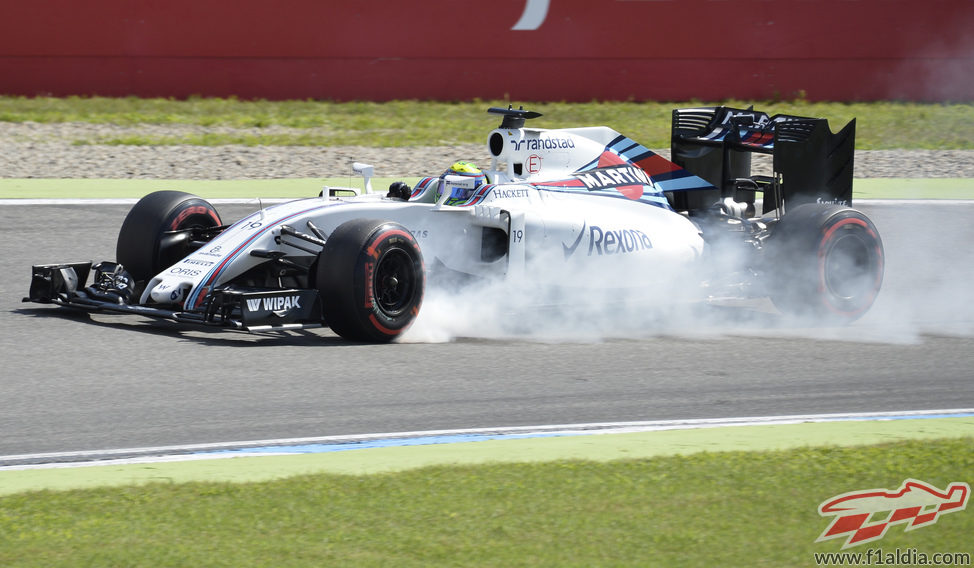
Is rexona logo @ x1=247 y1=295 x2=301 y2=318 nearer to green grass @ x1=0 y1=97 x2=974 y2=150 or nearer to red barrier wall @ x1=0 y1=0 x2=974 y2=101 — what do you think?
green grass @ x1=0 y1=97 x2=974 y2=150

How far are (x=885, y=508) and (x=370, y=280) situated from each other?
11.6ft

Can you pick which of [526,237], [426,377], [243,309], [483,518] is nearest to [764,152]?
[526,237]

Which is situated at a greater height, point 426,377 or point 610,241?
point 610,241

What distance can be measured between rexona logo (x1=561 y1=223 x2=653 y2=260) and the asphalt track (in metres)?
0.55

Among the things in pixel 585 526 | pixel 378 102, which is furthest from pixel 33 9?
pixel 585 526

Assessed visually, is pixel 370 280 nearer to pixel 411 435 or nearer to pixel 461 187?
pixel 461 187

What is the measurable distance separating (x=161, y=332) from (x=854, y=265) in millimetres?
4937

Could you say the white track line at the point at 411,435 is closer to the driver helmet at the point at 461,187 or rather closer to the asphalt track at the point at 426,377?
the asphalt track at the point at 426,377

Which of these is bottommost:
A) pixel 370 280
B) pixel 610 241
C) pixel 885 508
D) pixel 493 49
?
pixel 885 508

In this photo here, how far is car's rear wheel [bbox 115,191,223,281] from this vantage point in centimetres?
846

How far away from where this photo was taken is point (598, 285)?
28.6 ft

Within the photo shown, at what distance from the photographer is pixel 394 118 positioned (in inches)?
749

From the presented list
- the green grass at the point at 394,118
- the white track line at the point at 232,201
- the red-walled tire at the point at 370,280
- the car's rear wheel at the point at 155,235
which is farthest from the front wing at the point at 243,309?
the green grass at the point at 394,118

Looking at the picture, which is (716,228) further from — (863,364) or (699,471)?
(699,471)
